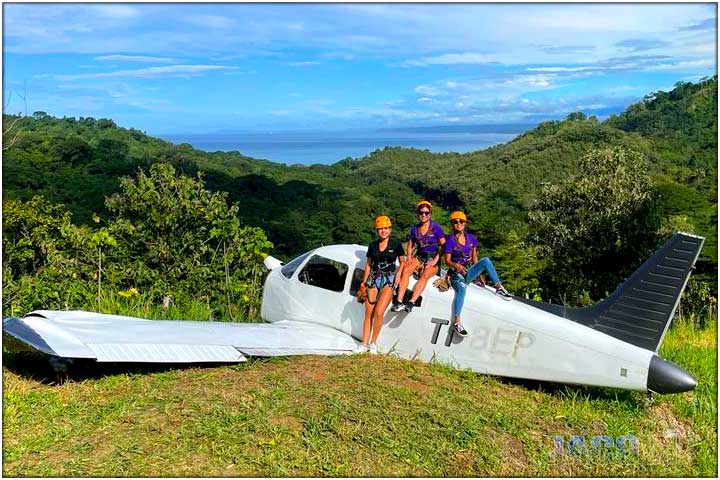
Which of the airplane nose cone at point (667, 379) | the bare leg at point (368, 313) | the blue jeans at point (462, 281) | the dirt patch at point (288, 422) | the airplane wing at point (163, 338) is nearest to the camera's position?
the dirt patch at point (288, 422)

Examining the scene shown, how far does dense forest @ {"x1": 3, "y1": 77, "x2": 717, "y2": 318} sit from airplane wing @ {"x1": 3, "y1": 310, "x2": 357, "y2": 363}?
12.5 ft

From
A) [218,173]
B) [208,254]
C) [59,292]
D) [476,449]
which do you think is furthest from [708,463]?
[218,173]

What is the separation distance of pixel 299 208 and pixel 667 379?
46.2 metres

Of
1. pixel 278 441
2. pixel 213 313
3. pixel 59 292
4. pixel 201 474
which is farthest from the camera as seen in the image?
pixel 213 313

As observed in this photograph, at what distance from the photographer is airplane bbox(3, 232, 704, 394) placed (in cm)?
692

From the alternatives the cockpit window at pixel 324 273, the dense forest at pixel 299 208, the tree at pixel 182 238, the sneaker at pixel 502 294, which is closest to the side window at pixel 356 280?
the cockpit window at pixel 324 273

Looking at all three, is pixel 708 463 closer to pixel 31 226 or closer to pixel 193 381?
pixel 193 381

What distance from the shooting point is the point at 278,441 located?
5938 mm

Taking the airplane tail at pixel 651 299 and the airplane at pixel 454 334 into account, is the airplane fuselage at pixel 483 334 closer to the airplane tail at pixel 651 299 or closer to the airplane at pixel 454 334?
the airplane at pixel 454 334

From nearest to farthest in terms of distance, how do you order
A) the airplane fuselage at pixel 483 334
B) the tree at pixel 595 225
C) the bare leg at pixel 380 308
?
the airplane fuselage at pixel 483 334, the bare leg at pixel 380 308, the tree at pixel 595 225

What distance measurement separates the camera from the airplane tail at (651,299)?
698 cm

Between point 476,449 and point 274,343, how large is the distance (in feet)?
9.91

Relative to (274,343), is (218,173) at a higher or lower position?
higher

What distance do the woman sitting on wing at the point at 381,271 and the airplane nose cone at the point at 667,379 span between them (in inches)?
116
